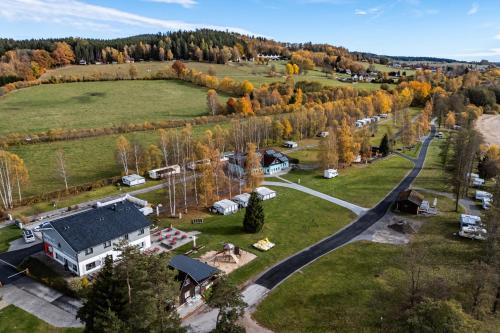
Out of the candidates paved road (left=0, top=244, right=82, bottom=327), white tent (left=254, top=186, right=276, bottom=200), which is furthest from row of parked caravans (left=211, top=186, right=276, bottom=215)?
paved road (left=0, top=244, right=82, bottom=327)

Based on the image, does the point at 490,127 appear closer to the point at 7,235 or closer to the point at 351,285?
the point at 351,285

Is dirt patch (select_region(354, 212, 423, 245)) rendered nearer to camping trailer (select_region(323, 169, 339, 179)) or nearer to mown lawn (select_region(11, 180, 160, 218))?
camping trailer (select_region(323, 169, 339, 179))

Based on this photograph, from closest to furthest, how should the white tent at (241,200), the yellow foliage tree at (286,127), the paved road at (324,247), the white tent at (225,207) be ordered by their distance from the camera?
1. the paved road at (324,247)
2. the white tent at (225,207)
3. the white tent at (241,200)
4. the yellow foliage tree at (286,127)

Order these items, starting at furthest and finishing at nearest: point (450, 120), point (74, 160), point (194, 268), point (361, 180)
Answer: point (450, 120) < point (74, 160) < point (361, 180) < point (194, 268)

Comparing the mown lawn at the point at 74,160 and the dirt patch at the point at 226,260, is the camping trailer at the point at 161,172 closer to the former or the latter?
the mown lawn at the point at 74,160

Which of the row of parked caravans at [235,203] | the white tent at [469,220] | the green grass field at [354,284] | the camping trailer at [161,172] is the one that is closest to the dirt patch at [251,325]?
the green grass field at [354,284]

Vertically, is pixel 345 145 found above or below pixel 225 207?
above

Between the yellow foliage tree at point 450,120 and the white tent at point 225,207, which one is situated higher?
the yellow foliage tree at point 450,120

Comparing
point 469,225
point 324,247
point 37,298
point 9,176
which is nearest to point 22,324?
point 37,298
